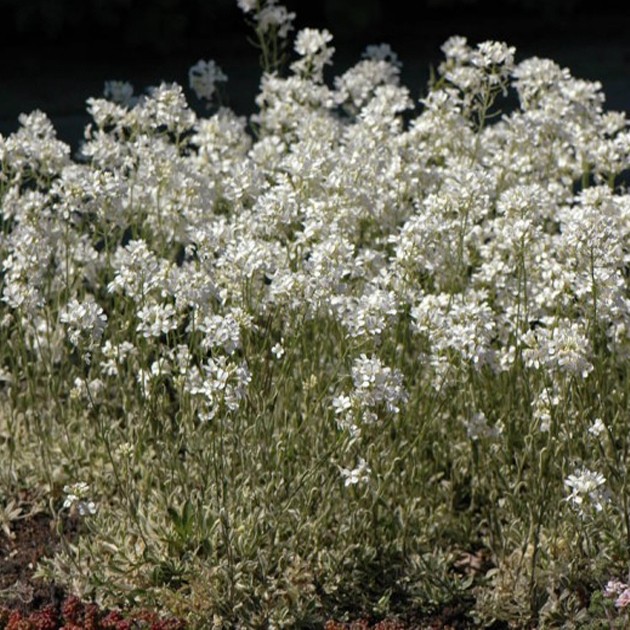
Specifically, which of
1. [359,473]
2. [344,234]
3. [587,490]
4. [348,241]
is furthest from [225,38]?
[587,490]

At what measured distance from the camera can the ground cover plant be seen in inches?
163

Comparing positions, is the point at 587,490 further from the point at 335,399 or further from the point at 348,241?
the point at 348,241

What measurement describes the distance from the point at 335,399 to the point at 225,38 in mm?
7109

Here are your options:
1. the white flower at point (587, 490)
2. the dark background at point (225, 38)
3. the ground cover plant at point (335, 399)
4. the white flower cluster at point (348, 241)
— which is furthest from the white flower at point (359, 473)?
the dark background at point (225, 38)

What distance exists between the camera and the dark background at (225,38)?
9.58m

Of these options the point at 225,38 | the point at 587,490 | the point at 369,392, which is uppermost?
the point at 225,38

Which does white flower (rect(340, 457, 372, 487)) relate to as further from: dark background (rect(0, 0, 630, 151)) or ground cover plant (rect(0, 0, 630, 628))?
dark background (rect(0, 0, 630, 151))

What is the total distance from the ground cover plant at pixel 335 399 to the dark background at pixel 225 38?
4117 millimetres

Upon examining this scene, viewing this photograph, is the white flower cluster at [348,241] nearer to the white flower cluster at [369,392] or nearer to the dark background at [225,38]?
the white flower cluster at [369,392]

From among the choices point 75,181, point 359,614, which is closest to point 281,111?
point 75,181

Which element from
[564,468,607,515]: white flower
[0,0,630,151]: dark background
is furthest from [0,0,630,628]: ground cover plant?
[0,0,630,151]: dark background

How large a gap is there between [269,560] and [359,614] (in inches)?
13.0

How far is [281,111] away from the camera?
5.71 m

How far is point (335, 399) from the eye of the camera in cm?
403
